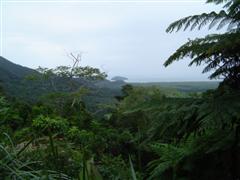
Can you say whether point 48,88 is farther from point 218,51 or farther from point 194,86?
point 218,51

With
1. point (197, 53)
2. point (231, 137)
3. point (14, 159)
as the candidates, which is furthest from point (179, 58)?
point (14, 159)

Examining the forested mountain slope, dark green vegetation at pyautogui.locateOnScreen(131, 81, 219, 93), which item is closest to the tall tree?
dark green vegetation at pyautogui.locateOnScreen(131, 81, 219, 93)

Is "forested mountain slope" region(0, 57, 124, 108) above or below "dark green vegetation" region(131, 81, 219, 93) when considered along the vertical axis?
below

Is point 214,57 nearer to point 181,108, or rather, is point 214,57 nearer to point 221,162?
point 181,108

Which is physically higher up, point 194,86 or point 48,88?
point 194,86

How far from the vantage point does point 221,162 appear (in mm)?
2947

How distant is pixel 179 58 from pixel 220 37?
0.31 meters

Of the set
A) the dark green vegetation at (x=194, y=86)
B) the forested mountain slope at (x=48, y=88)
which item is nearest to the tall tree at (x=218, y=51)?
the dark green vegetation at (x=194, y=86)

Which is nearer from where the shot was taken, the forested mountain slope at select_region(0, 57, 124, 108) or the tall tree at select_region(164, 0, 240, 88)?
the tall tree at select_region(164, 0, 240, 88)

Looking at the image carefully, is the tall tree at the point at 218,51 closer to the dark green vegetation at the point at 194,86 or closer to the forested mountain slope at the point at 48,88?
the dark green vegetation at the point at 194,86

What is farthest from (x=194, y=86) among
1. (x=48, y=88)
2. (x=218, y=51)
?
(x=218, y=51)

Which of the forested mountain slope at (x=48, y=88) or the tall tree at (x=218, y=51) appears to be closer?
the tall tree at (x=218, y=51)

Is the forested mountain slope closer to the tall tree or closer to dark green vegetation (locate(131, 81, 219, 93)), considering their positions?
dark green vegetation (locate(131, 81, 219, 93))

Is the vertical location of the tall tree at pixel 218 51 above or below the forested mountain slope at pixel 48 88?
above
